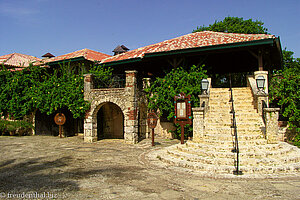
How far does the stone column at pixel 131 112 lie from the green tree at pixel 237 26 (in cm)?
1728

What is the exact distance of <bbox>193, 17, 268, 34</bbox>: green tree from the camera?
23766mm

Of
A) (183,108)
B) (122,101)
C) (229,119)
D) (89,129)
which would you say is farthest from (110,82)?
(229,119)

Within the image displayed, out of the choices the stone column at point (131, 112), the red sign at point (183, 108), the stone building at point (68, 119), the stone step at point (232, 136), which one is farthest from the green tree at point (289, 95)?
the stone building at point (68, 119)

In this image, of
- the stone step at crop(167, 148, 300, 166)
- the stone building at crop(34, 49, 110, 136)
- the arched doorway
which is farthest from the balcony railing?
the stone step at crop(167, 148, 300, 166)

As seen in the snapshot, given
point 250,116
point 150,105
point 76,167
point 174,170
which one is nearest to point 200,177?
point 174,170

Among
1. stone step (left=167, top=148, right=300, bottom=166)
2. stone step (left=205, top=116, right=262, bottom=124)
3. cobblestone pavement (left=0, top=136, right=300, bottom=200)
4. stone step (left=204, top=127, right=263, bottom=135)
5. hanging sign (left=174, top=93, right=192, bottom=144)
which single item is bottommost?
cobblestone pavement (left=0, top=136, right=300, bottom=200)

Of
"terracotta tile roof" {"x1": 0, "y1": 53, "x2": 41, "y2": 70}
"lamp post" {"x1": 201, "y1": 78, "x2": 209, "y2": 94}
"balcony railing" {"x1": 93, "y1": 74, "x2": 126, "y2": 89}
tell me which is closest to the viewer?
"lamp post" {"x1": 201, "y1": 78, "x2": 209, "y2": 94}

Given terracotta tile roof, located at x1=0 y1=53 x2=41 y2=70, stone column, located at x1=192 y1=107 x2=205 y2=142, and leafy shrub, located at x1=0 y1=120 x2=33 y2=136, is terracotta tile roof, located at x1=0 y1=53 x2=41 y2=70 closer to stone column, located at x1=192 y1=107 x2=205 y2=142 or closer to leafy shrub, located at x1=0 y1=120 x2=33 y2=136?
leafy shrub, located at x1=0 y1=120 x2=33 y2=136

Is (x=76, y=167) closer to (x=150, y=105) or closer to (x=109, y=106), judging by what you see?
(x=150, y=105)

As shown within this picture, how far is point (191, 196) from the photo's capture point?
427 cm

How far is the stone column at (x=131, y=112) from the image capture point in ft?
35.3

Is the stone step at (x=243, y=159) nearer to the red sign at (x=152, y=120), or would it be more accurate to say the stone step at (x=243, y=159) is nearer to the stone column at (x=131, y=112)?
the red sign at (x=152, y=120)

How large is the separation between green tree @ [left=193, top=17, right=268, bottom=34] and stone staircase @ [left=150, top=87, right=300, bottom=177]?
1661 centimetres

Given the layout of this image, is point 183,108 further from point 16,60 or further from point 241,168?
point 16,60
